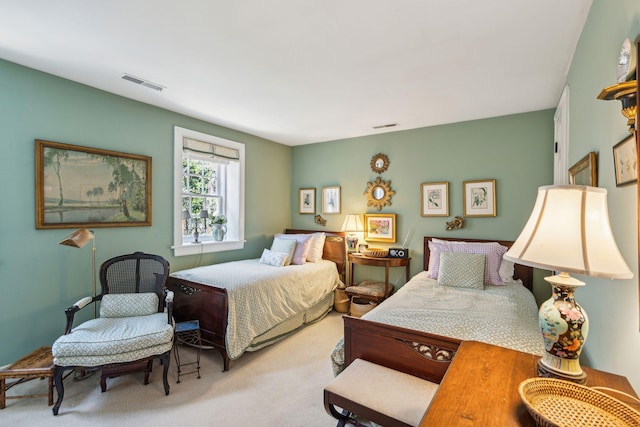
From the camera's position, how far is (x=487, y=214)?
3.59 meters

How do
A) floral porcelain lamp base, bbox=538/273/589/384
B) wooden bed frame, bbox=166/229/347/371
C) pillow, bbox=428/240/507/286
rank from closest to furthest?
floral porcelain lamp base, bbox=538/273/589/384
wooden bed frame, bbox=166/229/347/371
pillow, bbox=428/240/507/286

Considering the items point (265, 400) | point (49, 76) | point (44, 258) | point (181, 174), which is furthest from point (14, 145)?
point (265, 400)

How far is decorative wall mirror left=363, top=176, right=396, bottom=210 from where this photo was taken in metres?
4.29

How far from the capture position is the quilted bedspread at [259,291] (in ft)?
9.04

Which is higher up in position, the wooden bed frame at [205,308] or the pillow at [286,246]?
the pillow at [286,246]

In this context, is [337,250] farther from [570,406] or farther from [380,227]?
[570,406]

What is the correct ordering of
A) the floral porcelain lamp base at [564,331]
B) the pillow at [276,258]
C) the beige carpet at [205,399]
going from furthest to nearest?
the pillow at [276,258] → the beige carpet at [205,399] → the floral porcelain lamp base at [564,331]

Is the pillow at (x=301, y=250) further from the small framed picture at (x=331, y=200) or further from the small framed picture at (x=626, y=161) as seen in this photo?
the small framed picture at (x=626, y=161)

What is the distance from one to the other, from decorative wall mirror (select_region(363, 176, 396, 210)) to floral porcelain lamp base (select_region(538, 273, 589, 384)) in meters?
3.26

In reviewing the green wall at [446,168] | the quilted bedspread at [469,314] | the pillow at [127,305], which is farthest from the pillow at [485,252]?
the pillow at [127,305]

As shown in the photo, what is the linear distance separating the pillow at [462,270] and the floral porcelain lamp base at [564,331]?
1.97 m

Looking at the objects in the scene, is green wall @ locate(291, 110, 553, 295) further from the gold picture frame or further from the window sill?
the window sill

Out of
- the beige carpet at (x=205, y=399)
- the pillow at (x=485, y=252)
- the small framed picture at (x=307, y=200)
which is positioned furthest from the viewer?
the small framed picture at (x=307, y=200)

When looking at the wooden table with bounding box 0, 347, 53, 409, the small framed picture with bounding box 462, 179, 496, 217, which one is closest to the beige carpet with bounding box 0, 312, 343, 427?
the wooden table with bounding box 0, 347, 53, 409
